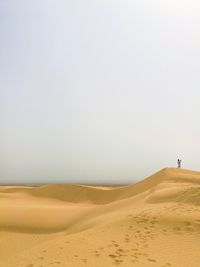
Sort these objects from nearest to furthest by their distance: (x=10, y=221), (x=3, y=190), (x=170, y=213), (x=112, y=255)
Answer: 1. (x=112, y=255)
2. (x=170, y=213)
3. (x=10, y=221)
4. (x=3, y=190)

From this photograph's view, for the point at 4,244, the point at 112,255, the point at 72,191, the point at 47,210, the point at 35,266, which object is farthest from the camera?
the point at 72,191

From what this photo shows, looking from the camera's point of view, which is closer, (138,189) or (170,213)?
(170,213)

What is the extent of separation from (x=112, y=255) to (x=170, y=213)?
3070 millimetres

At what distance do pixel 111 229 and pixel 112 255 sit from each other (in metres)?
1.79

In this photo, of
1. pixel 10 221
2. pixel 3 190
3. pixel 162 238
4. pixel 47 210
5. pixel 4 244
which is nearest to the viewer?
pixel 162 238

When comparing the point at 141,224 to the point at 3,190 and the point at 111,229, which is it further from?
the point at 3,190

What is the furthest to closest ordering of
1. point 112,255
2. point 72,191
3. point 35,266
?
point 72,191 < point 112,255 < point 35,266

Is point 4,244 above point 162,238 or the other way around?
the other way around

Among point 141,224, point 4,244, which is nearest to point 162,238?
point 141,224

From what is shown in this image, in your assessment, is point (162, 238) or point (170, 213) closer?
point (162, 238)

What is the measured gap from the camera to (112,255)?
21.9ft

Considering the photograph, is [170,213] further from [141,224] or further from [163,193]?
[163,193]

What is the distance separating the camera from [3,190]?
23.4m

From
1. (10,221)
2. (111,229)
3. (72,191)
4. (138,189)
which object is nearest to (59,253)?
(111,229)
